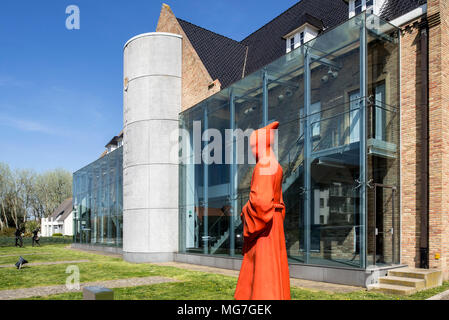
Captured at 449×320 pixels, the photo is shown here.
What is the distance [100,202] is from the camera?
97.2ft

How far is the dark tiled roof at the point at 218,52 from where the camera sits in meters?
21.3

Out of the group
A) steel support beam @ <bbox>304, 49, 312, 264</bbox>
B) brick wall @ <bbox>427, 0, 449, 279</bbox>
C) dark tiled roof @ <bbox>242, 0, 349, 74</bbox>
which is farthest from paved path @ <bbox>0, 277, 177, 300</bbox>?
dark tiled roof @ <bbox>242, 0, 349, 74</bbox>

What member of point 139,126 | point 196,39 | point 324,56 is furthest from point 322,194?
point 196,39

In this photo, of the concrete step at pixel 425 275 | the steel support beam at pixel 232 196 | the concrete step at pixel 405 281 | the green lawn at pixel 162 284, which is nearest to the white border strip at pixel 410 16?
the steel support beam at pixel 232 196

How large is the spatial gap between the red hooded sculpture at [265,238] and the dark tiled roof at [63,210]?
64.9 meters

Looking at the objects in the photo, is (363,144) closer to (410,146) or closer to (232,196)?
(410,146)

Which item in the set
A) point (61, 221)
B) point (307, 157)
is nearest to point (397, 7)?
point (307, 157)

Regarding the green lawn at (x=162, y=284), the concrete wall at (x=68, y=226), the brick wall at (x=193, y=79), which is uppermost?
the brick wall at (x=193, y=79)

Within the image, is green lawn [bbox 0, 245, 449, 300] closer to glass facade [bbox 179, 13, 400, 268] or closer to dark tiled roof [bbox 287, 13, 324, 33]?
glass facade [bbox 179, 13, 400, 268]

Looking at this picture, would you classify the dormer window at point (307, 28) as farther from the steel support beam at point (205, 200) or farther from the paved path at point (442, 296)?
the paved path at point (442, 296)

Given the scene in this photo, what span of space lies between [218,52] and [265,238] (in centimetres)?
1865
